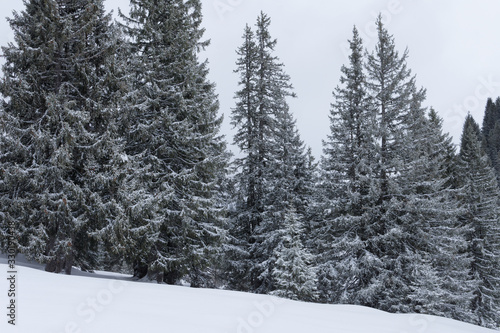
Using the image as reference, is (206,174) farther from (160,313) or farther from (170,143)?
(160,313)

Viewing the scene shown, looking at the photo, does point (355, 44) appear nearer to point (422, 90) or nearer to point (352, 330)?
point (422, 90)

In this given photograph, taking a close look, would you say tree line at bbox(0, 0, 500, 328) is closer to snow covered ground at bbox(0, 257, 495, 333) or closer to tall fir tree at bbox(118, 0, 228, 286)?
tall fir tree at bbox(118, 0, 228, 286)

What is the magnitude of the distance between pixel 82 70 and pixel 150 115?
325cm

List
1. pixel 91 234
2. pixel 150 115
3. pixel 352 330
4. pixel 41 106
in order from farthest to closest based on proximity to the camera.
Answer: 1. pixel 150 115
2. pixel 41 106
3. pixel 91 234
4. pixel 352 330

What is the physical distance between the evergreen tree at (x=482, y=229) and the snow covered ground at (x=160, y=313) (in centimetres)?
1893

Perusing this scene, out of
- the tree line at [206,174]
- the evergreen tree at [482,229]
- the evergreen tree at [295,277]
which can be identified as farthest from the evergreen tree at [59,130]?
the evergreen tree at [482,229]

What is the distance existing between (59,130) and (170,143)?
4.50 metres

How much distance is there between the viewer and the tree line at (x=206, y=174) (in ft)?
37.9

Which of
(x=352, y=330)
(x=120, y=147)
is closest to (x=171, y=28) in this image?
(x=120, y=147)

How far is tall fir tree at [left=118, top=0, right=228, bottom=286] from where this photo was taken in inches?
539

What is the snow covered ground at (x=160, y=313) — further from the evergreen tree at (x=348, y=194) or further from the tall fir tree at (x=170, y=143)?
the evergreen tree at (x=348, y=194)

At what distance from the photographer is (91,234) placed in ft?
37.2

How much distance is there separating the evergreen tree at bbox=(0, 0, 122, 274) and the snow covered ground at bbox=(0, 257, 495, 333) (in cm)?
374

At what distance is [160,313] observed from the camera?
5691mm
